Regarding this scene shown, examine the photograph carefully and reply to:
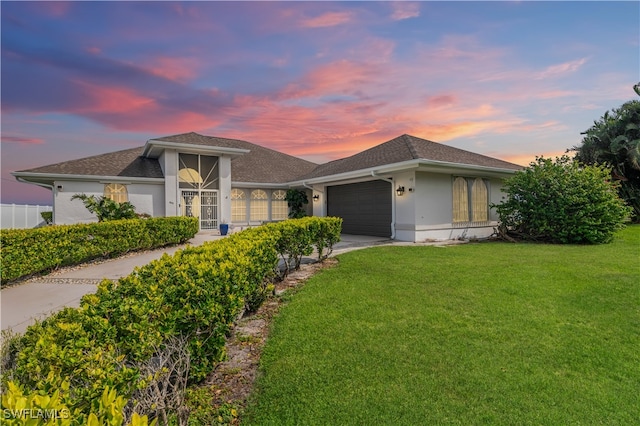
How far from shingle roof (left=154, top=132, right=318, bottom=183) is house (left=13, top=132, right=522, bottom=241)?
17 centimetres

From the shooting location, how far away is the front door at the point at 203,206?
16694 mm

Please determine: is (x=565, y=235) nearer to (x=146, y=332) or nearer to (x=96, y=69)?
(x=146, y=332)

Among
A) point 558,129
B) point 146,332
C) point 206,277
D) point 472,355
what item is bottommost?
point 472,355

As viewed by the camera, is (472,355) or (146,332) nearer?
(146,332)

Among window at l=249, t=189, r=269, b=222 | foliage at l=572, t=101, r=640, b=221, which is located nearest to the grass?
window at l=249, t=189, r=269, b=222

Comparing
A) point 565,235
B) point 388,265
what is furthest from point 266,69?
point 565,235

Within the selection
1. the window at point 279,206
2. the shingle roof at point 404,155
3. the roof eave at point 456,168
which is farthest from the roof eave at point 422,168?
the window at point 279,206

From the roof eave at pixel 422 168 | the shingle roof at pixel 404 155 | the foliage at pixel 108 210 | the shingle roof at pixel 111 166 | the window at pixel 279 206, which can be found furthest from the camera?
the window at pixel 279 206

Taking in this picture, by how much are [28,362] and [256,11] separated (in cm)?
900

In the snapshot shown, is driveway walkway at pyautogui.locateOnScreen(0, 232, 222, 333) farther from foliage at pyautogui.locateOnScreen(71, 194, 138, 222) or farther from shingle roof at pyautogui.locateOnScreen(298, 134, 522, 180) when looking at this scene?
shingle roof at pyautogui.locateOnScreen(298, 134, 522, 180)

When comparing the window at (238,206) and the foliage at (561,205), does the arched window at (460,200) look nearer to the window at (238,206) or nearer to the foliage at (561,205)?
the foliage at (561,205)

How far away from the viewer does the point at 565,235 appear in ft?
39.6

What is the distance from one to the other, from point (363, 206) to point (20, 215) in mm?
21303

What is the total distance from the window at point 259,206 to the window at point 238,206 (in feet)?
1.45
